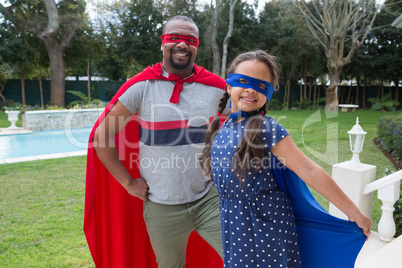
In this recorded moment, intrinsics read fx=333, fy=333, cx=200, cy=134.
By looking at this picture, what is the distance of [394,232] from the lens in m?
3.45

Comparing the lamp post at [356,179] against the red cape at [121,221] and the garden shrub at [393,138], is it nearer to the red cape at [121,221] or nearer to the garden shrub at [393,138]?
the red cape at [121,221]

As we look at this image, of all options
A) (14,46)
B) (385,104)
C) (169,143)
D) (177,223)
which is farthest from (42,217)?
(385,104)

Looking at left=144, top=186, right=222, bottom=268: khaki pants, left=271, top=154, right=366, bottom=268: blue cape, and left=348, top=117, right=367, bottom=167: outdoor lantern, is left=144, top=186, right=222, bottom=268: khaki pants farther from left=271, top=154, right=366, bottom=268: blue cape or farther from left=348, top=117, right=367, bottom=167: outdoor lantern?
left=348, top=117, right=367, bottom=167: outdoor lantern

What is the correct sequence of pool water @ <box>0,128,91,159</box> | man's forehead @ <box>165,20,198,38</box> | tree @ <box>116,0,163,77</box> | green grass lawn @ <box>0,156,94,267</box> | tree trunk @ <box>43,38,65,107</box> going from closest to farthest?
man's forehead @ <box>165,20,198,38</box> → green grass lawn @ <box>0,156,94,267</box> → pool water @ <box>0,128,91,159</box> → tree trunk @ <box>43,38,65,107</box> → tree @ <box>116,0,163,77</box>

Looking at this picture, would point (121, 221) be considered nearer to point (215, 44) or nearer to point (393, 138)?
point (393, 138)

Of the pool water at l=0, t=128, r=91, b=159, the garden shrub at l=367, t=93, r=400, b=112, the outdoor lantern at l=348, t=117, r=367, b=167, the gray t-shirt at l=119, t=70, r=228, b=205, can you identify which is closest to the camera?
the gray t-shirt at l=119, t=70, r=228, b=205

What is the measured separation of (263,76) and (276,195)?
60 cm

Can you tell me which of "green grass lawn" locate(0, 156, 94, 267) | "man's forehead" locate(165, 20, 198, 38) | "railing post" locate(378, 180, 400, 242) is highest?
"man's forehead" locate(165, 20, 198, 38)

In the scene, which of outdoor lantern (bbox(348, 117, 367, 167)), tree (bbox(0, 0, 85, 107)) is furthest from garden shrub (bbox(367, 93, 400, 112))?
outdoor lantern (bbox(348, 117, 367, 167))

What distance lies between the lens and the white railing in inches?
130

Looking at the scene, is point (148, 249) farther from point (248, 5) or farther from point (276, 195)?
point (248, 5)

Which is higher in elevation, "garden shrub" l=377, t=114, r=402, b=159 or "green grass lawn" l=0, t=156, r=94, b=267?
"garden shrub" l=377, t=114, r=402, b=159

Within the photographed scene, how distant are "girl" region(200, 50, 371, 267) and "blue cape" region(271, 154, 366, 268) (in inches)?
1.9

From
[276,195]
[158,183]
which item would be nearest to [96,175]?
[158,183]
